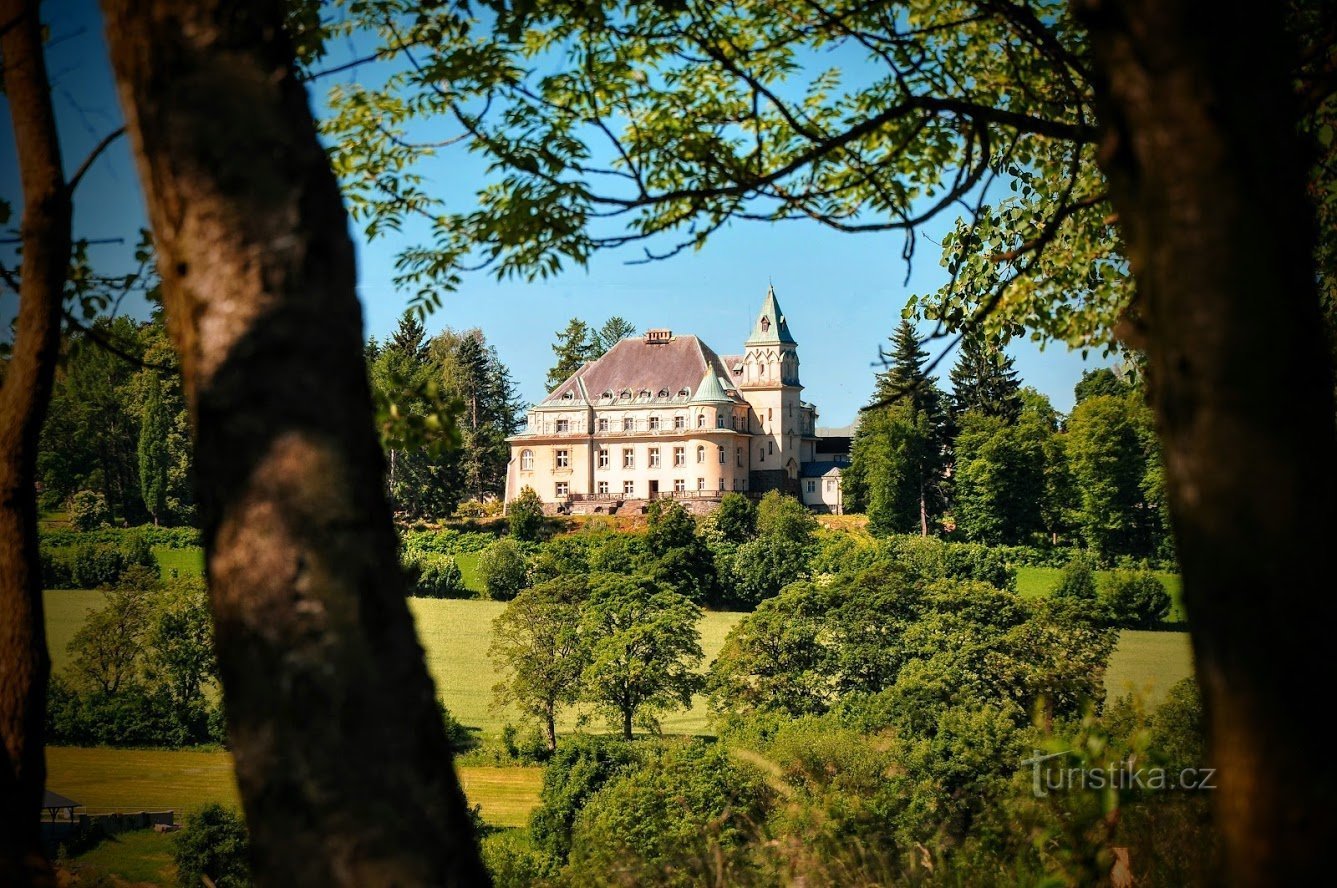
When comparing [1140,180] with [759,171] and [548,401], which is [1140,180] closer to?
[759,171]

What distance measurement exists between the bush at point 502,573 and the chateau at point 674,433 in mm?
17155

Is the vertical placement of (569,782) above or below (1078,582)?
below

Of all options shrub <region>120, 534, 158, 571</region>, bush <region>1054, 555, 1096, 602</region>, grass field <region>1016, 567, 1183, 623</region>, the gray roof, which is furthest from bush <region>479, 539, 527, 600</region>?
the gray roof

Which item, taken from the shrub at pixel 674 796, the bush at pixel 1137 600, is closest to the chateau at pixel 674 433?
the bush at pixel 1137 600

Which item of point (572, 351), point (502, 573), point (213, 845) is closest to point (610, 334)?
point (572, 351)

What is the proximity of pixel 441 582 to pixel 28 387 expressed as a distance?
50.0 metres

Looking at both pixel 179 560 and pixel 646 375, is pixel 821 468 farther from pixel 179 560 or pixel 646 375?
pixel 179 560

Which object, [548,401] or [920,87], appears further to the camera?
[548,401]

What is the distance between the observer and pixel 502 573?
53.0m

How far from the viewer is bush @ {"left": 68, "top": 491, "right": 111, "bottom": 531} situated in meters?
46.5

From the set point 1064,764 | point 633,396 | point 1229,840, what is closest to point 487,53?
point 1064,764

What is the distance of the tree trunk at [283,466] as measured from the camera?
1.88 m

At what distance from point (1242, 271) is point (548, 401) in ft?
242

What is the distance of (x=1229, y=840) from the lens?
1850mm
